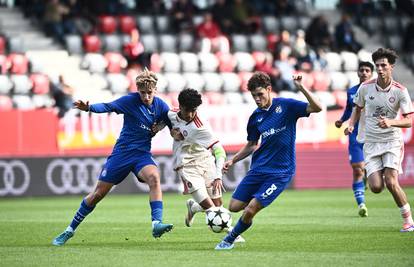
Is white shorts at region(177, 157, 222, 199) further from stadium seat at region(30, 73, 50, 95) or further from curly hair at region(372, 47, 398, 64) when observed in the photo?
stadium seat at region(30, 73, 50, 95)

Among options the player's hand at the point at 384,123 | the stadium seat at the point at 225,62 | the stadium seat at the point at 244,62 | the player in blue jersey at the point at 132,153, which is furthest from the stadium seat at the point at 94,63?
the player's hand at the point at 384,123

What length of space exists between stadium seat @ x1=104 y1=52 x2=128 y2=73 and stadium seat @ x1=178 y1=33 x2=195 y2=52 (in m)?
2.33

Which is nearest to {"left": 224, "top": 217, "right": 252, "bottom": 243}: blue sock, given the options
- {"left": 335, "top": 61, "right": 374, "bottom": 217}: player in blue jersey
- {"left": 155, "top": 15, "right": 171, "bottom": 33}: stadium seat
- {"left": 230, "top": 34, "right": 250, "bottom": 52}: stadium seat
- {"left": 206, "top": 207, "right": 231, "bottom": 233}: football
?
{"left": 206, "top": 207, "right": 231, "bottom": 233}: football

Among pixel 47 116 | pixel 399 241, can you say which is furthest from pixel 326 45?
pixel 399 241

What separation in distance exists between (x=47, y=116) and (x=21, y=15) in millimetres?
7587

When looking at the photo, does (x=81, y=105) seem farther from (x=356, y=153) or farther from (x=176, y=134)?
(x=356, y=153)

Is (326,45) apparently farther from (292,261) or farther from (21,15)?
(292,261)

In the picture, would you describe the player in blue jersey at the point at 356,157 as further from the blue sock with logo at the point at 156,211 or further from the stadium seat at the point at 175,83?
the stadium seat at the point at 175,83

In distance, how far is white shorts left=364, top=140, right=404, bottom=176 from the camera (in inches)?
538

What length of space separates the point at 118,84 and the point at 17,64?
2.76 m

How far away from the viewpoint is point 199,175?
44.4 ft

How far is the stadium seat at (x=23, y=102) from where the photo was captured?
26.2 meters

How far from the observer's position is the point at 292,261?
10375 mm

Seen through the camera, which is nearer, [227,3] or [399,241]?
[399,241]
